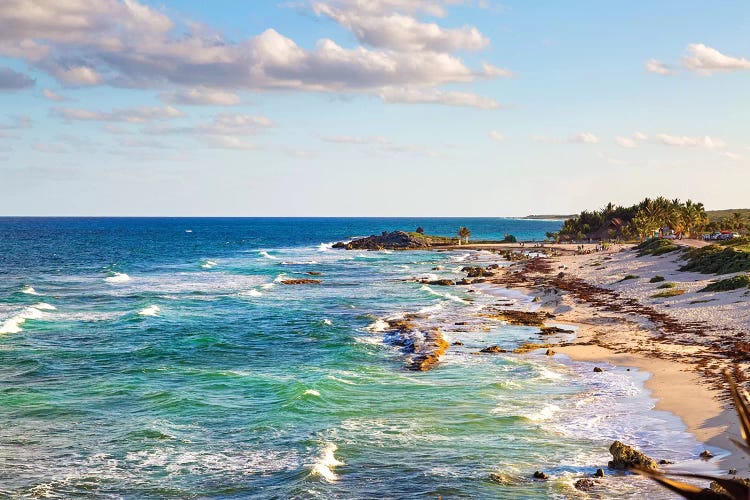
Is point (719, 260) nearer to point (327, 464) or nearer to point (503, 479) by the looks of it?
point (503, 479)

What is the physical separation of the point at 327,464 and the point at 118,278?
3093 inches

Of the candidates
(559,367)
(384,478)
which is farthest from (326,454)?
(559,367)

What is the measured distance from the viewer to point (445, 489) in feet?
78.5

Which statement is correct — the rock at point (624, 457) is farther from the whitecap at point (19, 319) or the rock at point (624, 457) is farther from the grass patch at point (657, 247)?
the grass patch at point (657, 247)

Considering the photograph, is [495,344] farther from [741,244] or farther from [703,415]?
[741,244]

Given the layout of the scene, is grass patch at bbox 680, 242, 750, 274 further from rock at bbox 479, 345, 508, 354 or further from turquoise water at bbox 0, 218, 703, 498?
rock at bbox 479, 345, 508, 354

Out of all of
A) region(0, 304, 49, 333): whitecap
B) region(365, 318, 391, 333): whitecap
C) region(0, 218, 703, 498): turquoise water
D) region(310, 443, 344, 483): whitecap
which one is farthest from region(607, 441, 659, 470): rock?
region(0, 304, 49, 333): whitecap

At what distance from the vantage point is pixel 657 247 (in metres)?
101

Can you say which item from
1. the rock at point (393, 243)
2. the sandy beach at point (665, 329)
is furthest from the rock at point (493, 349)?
the rock at point (393, 243)

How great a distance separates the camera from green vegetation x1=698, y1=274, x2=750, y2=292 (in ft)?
198

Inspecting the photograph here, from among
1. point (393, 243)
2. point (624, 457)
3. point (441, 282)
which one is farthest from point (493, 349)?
point (393, 243)

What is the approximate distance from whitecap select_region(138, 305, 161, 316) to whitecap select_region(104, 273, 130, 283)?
28419 mm

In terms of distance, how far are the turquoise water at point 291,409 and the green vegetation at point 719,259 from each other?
27.1m

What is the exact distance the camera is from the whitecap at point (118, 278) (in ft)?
307
